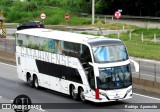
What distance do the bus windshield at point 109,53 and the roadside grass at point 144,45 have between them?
17149mm

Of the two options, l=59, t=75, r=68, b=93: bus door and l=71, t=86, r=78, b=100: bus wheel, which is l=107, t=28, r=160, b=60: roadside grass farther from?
l=71, t=86, r=78, b=100: bus wheel

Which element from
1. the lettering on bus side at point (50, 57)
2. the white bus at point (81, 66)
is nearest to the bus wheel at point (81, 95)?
the white bus at point (81, 66)

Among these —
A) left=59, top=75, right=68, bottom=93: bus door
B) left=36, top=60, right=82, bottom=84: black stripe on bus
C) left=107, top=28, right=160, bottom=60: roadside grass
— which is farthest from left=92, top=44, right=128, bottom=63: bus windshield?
left=107, top=28, right=160, bottom=60: roadside grass

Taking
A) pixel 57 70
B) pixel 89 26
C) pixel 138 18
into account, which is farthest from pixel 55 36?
pixel 138 18

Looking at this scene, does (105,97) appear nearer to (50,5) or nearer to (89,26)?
(89,26)

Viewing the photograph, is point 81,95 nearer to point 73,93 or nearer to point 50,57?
Result: point 73,93

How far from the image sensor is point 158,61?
40.3 metres

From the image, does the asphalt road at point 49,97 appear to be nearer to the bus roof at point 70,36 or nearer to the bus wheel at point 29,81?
the bus wheel at point 29,81

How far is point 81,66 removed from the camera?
2459 cm

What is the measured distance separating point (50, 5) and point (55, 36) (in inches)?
2766

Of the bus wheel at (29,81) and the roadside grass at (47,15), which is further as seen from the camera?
the roadside grass at (47,15)

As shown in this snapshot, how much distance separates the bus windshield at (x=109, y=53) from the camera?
941 inches

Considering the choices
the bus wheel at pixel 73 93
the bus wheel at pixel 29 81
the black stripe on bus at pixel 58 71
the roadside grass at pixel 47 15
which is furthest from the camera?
the roadside grass at pixel 47 15

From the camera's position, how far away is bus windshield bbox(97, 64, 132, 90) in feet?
77.5
